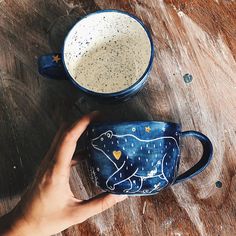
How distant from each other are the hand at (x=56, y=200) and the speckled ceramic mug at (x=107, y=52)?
0.33ft

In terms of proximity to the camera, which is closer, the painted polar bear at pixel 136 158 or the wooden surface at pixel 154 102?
the painted polar bear at pixel 136 158

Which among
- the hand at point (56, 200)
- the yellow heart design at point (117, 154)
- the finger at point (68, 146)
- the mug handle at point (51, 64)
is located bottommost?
the hand at point (56, 200)

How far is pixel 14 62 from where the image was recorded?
31.8 inches

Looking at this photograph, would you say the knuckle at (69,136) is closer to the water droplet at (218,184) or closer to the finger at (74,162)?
the finger at (74,162)

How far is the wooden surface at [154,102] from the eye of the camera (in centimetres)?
80

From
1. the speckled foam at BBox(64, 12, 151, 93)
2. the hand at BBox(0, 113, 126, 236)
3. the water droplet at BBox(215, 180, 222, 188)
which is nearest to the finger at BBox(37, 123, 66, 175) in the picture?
the hand at BBox(0, 113, 126, 236)

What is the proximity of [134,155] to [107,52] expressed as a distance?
230mm

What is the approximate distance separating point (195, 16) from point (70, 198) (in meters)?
0.37

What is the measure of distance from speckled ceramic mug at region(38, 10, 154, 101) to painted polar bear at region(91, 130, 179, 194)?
11cm

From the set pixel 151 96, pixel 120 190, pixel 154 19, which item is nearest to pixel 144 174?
pixel 120 190

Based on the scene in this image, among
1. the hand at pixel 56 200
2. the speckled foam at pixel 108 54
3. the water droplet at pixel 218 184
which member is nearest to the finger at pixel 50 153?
the hand at pixel 56 200

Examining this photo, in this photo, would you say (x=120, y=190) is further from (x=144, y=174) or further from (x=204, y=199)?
(x=204, y=199)

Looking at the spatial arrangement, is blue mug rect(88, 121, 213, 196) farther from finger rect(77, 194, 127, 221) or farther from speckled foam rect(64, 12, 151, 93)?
speckled foam rect(64, 12, 151, 93)

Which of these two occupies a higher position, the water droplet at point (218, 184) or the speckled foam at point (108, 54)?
the speckled foam at point (108, 54)
